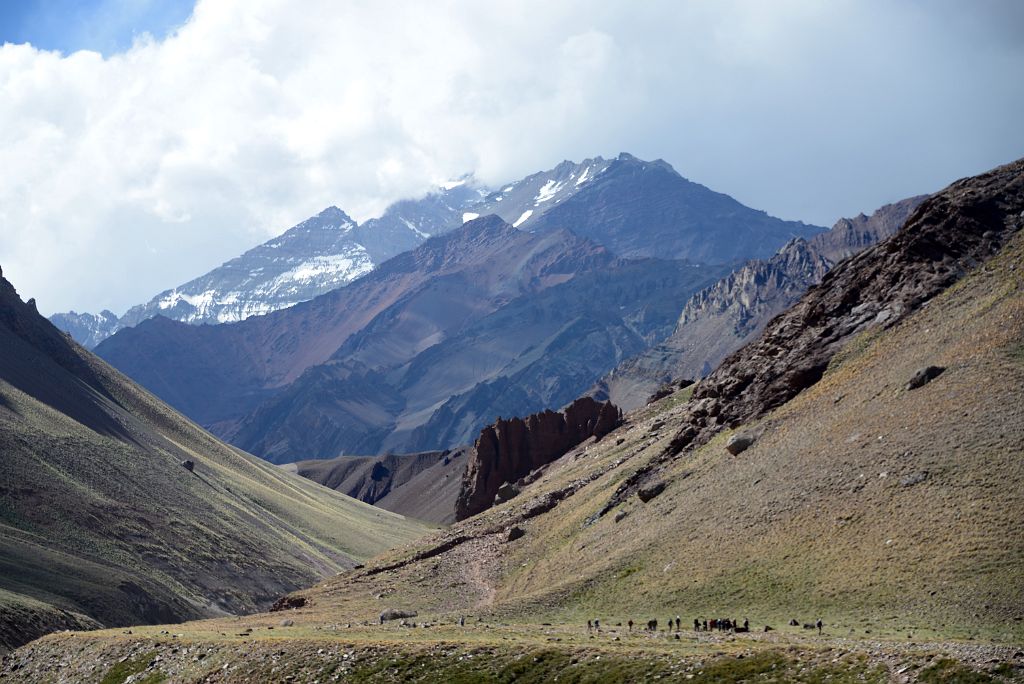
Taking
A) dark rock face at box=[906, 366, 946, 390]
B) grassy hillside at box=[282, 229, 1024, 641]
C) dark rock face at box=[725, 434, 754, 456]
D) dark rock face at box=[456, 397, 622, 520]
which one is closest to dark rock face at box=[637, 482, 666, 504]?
grassy hillside at box=[282, 229, 1024, 641]

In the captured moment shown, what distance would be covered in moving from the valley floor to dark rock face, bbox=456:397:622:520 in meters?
101

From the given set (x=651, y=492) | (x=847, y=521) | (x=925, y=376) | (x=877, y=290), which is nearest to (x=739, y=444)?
(x=651, y=492)

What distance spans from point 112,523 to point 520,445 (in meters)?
61.7

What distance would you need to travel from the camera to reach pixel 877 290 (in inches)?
3578

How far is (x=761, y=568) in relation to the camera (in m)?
62.6

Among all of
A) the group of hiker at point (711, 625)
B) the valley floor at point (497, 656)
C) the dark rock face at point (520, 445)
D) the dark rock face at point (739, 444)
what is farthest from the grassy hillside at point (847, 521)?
the dark rock face at point (520, 445)

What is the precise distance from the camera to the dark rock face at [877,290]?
284 ft

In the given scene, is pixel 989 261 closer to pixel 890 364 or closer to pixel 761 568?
pixel 890 364

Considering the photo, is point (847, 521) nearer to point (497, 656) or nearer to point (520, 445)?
point (497, 656)

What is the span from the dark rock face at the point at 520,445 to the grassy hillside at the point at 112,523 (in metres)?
23.7

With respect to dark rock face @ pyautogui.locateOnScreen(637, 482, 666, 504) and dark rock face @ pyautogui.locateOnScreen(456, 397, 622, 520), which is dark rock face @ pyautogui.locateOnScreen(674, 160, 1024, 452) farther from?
dark rock face @ pyautogui.locateOnScreen(456, 397, 622, 520)

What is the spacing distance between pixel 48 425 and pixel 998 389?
12335 centimetres

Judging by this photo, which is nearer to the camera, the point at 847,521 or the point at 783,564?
the point at 783,564

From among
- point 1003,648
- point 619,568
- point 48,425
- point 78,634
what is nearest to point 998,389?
point 619,568
